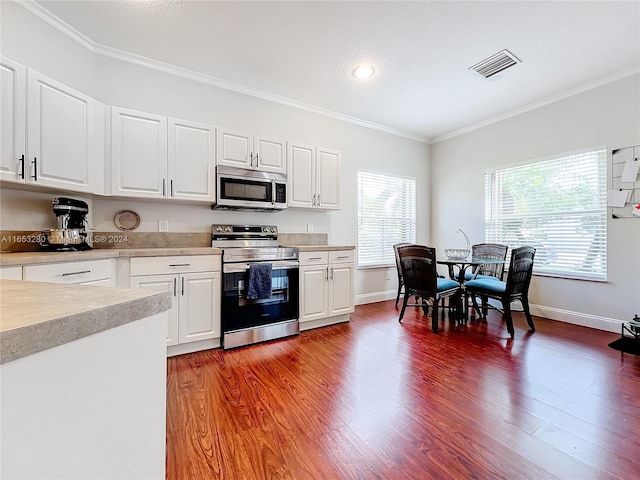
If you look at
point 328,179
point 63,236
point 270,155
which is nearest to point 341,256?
point 328,179

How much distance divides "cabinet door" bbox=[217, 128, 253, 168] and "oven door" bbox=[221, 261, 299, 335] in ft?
3.57

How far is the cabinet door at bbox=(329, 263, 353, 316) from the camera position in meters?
3.29

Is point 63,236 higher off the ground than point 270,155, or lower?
lower

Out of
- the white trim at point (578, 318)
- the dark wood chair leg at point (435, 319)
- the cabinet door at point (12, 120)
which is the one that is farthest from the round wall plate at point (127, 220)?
the white trim at point (578, 318)

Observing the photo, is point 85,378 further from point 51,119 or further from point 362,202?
point 362,202

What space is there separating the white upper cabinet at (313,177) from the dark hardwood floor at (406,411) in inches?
64.4

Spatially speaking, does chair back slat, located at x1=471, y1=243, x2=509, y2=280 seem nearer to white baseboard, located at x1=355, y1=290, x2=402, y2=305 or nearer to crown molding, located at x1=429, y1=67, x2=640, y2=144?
white baseboard, located at x1=355, y1=290, x2=402, y2=305

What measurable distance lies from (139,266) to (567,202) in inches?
179

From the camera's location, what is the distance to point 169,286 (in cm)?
240

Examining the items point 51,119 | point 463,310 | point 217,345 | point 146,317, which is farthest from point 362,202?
point 146,317

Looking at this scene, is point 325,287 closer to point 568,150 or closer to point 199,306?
point 199,306

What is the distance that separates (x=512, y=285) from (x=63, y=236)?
4012 mm

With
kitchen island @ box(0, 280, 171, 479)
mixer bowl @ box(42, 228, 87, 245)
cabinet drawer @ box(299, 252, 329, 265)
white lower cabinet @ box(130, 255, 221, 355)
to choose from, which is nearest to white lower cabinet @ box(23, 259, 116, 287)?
white lower cabinet @ box(130, 255, 221, 355)

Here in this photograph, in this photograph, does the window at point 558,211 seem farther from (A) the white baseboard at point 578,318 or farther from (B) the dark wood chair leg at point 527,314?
(B) the dark wood chair leg at point 527,314
